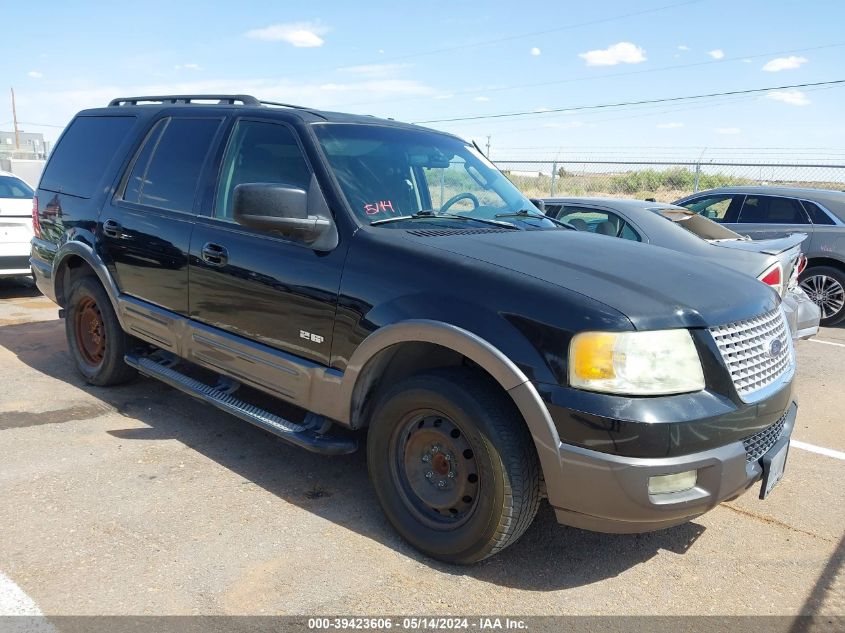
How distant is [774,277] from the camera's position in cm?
521

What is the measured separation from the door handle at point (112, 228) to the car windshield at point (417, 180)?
170 centimetres

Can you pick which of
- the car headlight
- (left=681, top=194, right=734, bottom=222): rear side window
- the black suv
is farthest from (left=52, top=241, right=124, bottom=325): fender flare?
(left=681, top=194, right=734, bottom=222): rear side window

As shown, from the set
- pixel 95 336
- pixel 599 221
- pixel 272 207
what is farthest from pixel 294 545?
pixel 599 221

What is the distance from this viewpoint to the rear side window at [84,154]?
491cm

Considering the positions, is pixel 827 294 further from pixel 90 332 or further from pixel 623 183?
pixel 623 183

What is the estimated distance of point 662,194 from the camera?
2080 centimetres

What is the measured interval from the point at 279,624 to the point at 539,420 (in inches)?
A: 48.5

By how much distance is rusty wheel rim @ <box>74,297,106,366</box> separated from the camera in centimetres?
505

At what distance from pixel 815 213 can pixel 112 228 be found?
8.47 metres

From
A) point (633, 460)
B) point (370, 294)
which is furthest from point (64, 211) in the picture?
point (633, 460)

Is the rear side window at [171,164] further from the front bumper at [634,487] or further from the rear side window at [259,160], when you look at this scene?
the front bumper at [634,487]

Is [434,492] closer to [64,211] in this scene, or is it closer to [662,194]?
[64,211]

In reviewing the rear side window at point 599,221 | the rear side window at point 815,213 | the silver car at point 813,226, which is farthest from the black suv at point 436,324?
the rear side window at point 815,213

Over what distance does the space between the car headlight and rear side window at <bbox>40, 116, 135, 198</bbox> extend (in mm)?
3736
